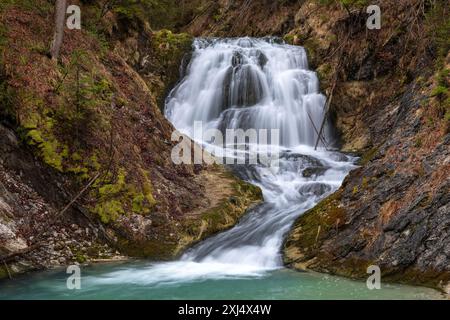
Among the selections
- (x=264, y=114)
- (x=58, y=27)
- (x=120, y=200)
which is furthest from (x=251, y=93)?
(x=120, y=200)

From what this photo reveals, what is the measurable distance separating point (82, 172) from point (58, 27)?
3462 mm

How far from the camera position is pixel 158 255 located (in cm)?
870

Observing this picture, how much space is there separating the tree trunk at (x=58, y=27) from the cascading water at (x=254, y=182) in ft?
16.8

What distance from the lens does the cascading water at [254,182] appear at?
6.68m

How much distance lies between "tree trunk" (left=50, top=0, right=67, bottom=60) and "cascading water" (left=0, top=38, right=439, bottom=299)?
513cm

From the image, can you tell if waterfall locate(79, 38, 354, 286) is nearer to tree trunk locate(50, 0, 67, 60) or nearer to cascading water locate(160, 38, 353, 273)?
cascading water locate(160, 38, 353, 273)

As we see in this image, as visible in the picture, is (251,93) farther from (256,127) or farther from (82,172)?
(82,172)


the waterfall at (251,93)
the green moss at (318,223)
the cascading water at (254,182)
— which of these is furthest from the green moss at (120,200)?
the waterfall at (251,93)

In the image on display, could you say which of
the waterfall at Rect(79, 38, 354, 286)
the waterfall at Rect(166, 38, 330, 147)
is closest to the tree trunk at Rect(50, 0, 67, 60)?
the waterfall at Rect(79, 38, 354, 286)

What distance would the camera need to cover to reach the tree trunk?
9.98 m

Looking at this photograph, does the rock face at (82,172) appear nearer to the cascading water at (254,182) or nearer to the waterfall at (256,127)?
the cascading water at (254,182)

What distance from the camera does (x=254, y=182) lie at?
41.9 feet

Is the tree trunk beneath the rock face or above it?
above
